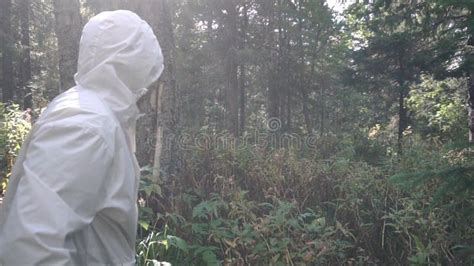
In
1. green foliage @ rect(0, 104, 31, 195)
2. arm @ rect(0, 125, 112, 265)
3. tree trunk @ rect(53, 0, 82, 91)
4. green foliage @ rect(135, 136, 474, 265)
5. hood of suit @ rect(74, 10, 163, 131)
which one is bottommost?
green foliage @ rect(135, 136, 474, 265)

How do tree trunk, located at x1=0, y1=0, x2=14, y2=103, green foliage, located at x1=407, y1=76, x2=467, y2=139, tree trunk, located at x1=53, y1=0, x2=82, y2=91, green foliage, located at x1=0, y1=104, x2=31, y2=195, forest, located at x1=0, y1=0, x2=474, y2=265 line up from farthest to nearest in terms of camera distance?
1. tree trunk, located at x1=0, y1=0, x2=14, y2=103
2. green foliage, located at x1=407, y1=76, x2=467, y2=139
3. tree trunk, located at x1=53, y1=0, x2=82, y2=91
4. green foliage, located at x1=0, y1=104, x2=31, y2=195
5. forest, located at x1=0, y1=0, x2=474, y2=265

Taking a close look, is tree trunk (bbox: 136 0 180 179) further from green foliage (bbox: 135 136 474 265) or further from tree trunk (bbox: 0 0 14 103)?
tree trunk (bbox: 0 0 14 103)

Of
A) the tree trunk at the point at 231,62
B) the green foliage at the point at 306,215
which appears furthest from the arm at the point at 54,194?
the tree trunk at the point at 231,62

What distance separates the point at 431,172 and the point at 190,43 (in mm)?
19030

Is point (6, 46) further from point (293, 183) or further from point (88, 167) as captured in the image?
point (88, 167)

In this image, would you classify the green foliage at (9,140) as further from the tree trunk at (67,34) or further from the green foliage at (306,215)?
the green foliage at (306,215)

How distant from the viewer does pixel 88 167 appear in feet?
4.97

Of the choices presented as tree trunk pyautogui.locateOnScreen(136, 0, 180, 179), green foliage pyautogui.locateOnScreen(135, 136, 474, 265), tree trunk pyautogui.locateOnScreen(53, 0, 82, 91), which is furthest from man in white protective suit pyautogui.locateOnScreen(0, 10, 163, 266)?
tree trunk pyautogui.locateOnScreen(53, 0, 82, 91)

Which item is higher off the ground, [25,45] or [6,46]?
[25,45]

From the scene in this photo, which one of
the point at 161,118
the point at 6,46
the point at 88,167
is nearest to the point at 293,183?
the point at 161,118

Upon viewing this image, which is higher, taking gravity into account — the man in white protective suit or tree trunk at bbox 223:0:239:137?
tree trunk at bbox 223:0:239:137

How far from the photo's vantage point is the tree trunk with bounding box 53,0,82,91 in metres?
7.54

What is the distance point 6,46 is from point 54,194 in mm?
19159

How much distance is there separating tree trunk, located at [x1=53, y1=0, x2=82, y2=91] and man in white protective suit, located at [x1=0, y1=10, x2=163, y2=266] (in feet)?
19.6
